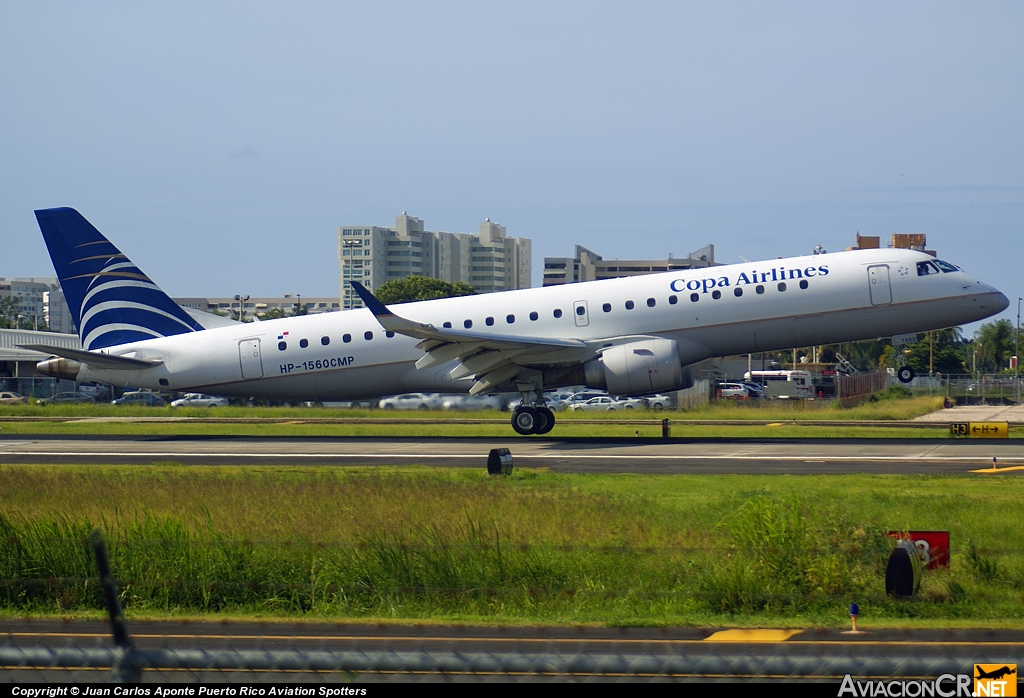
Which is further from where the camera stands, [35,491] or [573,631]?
[35,491]

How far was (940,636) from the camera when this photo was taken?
33.8 ft

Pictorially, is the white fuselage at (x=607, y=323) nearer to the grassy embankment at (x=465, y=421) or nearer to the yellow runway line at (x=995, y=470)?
the grassy embankment at (x=465, y=421)

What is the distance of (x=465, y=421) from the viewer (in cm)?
4459

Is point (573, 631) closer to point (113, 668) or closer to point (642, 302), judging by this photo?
point (113, 668)

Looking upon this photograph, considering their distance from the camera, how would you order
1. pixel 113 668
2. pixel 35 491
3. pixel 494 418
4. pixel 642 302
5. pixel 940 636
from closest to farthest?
1. pixel 113 668
2. pixel 940 636
3. pixel 35 491
4. pixel 642 302
5. pixel 494 418

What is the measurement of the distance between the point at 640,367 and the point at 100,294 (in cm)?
1954

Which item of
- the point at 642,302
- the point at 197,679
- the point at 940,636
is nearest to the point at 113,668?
the point at 197,679

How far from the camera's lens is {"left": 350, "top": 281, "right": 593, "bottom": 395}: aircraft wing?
1180 inches

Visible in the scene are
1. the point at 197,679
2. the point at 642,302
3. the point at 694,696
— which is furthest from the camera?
the point at 642,302

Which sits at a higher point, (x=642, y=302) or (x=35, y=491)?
(x=642, y=302)

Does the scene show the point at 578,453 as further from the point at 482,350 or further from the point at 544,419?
the point at 482,350

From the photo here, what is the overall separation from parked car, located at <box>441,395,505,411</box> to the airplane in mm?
13700

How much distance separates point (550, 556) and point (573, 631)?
257 centimetres

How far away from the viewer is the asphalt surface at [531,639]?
967 centimetres
